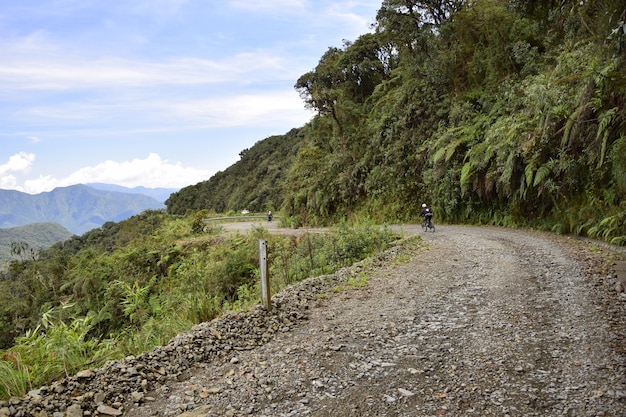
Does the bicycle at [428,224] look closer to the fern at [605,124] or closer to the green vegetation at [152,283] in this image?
the green vegetation at [152,283]

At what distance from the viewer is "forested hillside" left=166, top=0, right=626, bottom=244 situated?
33.3ft

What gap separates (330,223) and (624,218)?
1542 cm

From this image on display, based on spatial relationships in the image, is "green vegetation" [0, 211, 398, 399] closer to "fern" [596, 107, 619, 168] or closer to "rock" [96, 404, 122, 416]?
"rock" [96, 404, 122, 416]

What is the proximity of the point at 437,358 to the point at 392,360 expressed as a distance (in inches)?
17.9

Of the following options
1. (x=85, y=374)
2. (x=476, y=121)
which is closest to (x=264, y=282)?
(x=85, y=374)

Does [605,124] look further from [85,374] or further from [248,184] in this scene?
[248,184]

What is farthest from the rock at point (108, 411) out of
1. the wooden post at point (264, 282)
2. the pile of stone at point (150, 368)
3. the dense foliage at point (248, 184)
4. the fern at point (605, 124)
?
the dense foliage at point (248, 184)

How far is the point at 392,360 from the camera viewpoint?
Answer: 424 cm

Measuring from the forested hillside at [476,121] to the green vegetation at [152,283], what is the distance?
5.01m

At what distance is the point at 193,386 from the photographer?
3984mm

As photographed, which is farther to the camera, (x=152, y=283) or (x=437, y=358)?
(x=152, y=283)

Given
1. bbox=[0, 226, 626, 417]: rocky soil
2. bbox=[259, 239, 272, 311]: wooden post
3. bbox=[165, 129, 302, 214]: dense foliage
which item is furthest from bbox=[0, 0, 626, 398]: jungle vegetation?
bbox=[165, 129, 302, 214]: dense foliage

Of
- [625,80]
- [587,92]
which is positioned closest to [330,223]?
[587,92]

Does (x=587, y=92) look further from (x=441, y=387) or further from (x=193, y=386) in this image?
(x=193, y=386)
